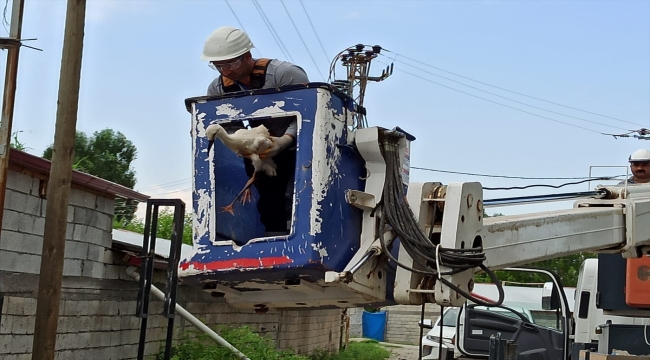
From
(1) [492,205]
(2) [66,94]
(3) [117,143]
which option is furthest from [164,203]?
(3) [117,143]

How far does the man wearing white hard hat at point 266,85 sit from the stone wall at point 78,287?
360 cm

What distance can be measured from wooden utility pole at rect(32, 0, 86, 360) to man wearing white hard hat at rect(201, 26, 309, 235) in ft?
10.4

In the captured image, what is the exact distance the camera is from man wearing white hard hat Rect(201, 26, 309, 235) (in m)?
4.10

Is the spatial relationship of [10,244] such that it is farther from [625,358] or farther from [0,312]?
[625,358]

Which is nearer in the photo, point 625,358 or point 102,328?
point 625,358

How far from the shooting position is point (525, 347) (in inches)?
338

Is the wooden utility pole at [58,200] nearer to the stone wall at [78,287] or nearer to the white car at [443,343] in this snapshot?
the stone wall at [78,287]

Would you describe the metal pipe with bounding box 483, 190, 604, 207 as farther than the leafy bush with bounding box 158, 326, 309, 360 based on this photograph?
No

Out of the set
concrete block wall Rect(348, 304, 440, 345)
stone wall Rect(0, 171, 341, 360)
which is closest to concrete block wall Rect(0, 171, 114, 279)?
stone wall Rect(0, 171, 341, 360)

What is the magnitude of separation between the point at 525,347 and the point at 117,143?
98.9 ft

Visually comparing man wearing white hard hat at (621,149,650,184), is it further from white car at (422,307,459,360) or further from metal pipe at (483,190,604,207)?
white car at (422,307,459,360)

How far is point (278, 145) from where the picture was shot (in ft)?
13.1

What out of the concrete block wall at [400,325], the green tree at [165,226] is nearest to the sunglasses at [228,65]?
the green tree at [165,226]

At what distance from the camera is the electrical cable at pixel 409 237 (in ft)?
12.7
